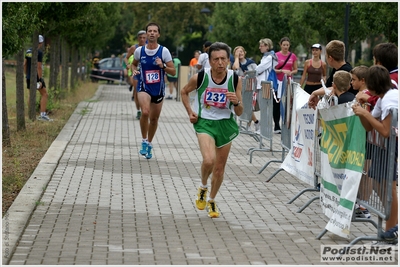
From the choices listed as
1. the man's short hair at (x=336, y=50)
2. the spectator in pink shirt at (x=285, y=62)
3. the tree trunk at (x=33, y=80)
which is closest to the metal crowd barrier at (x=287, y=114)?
the man's short hair at (x=336, y=50)

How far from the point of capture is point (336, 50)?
9664 mm

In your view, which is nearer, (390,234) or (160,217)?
(390,234)

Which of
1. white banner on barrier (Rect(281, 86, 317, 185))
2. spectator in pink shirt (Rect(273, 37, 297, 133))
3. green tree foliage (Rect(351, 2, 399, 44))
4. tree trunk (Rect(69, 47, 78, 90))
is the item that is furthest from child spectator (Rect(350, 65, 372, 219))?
tree trunk (Rect(69, 47, 78, 90))

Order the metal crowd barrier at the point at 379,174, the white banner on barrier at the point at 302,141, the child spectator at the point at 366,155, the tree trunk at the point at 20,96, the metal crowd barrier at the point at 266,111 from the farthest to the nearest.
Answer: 1. the tree trunk at the point at 20,96
2. the metal crowd barrier at the point at 266,111
3. the white banner on barrier at the point at 302,141
4. the child spectator at the point at 366,155
5. the metal crowd barrier at the point at 379,174

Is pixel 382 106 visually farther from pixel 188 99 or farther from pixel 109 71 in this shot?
pixel 109 71

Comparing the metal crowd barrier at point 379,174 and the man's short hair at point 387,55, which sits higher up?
the man's short hair at point 387,55

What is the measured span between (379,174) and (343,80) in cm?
196

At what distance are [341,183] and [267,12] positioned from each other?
36.6 metres

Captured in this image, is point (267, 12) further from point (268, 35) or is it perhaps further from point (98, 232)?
point (98, 232)

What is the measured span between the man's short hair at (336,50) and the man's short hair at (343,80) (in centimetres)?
60

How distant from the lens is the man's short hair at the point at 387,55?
26.8 ft

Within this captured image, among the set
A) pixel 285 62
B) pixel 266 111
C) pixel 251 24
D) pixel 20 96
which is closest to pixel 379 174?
pixel 266 111

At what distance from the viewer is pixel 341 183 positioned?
777 centimetres

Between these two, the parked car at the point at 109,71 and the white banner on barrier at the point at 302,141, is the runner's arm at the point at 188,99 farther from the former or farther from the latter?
the parked car at the point at 109,71
